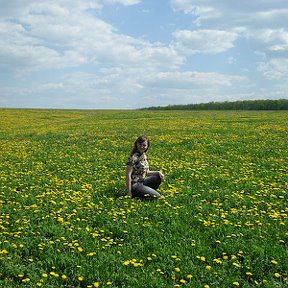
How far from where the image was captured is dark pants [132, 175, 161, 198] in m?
9.05

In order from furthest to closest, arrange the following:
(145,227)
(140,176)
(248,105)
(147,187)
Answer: (248,105), (140,176), (147,187), (145,227)

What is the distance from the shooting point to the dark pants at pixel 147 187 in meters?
9.05

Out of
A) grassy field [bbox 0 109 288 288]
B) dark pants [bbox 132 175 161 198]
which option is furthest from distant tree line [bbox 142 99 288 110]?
dark pants [bbox 132 175 161 198]

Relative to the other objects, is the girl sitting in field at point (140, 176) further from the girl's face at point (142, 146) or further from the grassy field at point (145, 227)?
the grassy field at point (145, 227)

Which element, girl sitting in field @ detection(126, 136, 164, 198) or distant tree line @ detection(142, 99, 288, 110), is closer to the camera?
girl sitting in field @ detection(126, 136, 164, 198)

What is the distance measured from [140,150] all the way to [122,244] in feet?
10.3

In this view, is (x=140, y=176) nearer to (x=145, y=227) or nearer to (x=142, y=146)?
(x=142, y=146)

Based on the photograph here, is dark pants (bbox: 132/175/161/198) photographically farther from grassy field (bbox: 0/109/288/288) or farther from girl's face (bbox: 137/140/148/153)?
girl's face (bbox: 137/140/148/153)

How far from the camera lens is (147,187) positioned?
9.10m

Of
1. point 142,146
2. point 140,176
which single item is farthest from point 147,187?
point 142,146

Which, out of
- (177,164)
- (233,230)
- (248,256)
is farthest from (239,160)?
(248,256)

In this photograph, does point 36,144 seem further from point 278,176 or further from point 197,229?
point 197,229

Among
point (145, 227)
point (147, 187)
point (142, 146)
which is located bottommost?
point (145, 227)

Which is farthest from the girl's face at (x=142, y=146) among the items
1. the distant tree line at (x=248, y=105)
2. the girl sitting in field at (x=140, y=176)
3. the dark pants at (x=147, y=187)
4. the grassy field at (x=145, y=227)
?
the distant tree line at (x=248, y=105)
